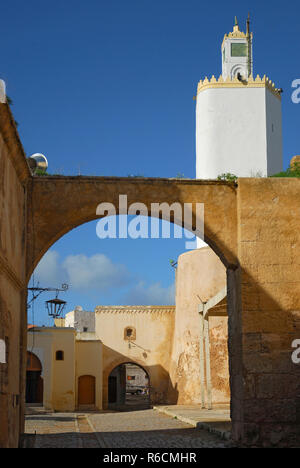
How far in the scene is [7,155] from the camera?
31.5 ft

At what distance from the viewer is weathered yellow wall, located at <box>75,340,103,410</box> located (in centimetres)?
2850

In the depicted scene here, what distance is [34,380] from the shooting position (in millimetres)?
25953

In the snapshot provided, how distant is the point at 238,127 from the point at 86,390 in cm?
1477

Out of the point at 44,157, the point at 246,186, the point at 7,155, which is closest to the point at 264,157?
the point at 44,157

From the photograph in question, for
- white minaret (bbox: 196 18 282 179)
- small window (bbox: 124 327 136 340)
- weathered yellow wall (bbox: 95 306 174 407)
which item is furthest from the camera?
white minaret (bbox: 196 18 282 179)

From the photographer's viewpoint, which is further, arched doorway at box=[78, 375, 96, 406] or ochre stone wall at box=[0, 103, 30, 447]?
arched doorway at box=[78, 375, 96, 406]

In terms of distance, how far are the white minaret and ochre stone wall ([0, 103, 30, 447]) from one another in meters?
21.1

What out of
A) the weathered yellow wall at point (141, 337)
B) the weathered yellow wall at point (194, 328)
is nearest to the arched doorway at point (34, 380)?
the weathered yellow wall at point (141, 337)

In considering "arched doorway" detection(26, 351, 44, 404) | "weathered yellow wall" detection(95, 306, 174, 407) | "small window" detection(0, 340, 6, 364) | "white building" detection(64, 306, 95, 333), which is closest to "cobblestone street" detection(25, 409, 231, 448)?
"small window" detection(0, 340, 6, 364)

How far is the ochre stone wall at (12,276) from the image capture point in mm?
9031
